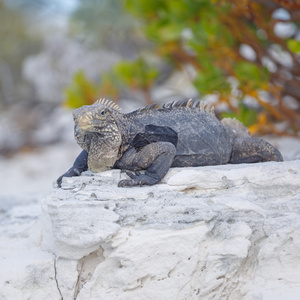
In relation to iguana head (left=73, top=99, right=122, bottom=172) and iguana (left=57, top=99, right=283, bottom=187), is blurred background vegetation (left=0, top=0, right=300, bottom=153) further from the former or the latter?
iguana head (left=73, top=99, right=122, bottom=172)

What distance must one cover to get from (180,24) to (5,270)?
520 centimetres

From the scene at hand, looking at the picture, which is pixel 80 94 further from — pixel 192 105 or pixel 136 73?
pixel 192 105

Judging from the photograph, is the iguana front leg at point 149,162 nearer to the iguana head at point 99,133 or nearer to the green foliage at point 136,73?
the iguana head at point 99,133

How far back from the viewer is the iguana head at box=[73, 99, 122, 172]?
341 cm

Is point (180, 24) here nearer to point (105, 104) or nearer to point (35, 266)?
point (105, 104)

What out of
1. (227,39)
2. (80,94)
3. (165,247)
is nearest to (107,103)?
(165,247)

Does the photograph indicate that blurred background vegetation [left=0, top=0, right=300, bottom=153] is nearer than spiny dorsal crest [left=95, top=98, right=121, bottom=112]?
No

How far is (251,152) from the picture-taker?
4.21 m

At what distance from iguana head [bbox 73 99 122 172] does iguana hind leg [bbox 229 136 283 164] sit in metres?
1.19

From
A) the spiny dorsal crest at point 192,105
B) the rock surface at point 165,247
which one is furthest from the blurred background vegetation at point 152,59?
the rock surface at point 165,247

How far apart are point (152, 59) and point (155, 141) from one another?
13.3 metres

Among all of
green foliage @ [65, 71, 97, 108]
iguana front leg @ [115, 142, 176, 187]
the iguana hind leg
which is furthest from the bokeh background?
iguana front leg @ [115, 142, 176, 187]

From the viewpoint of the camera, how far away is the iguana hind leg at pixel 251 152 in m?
4.20

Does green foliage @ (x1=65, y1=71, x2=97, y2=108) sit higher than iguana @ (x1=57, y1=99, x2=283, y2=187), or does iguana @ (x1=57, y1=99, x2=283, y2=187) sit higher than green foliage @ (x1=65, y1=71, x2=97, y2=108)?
iguana @ (x1=57, y1=99, x2=283, y2=187)
